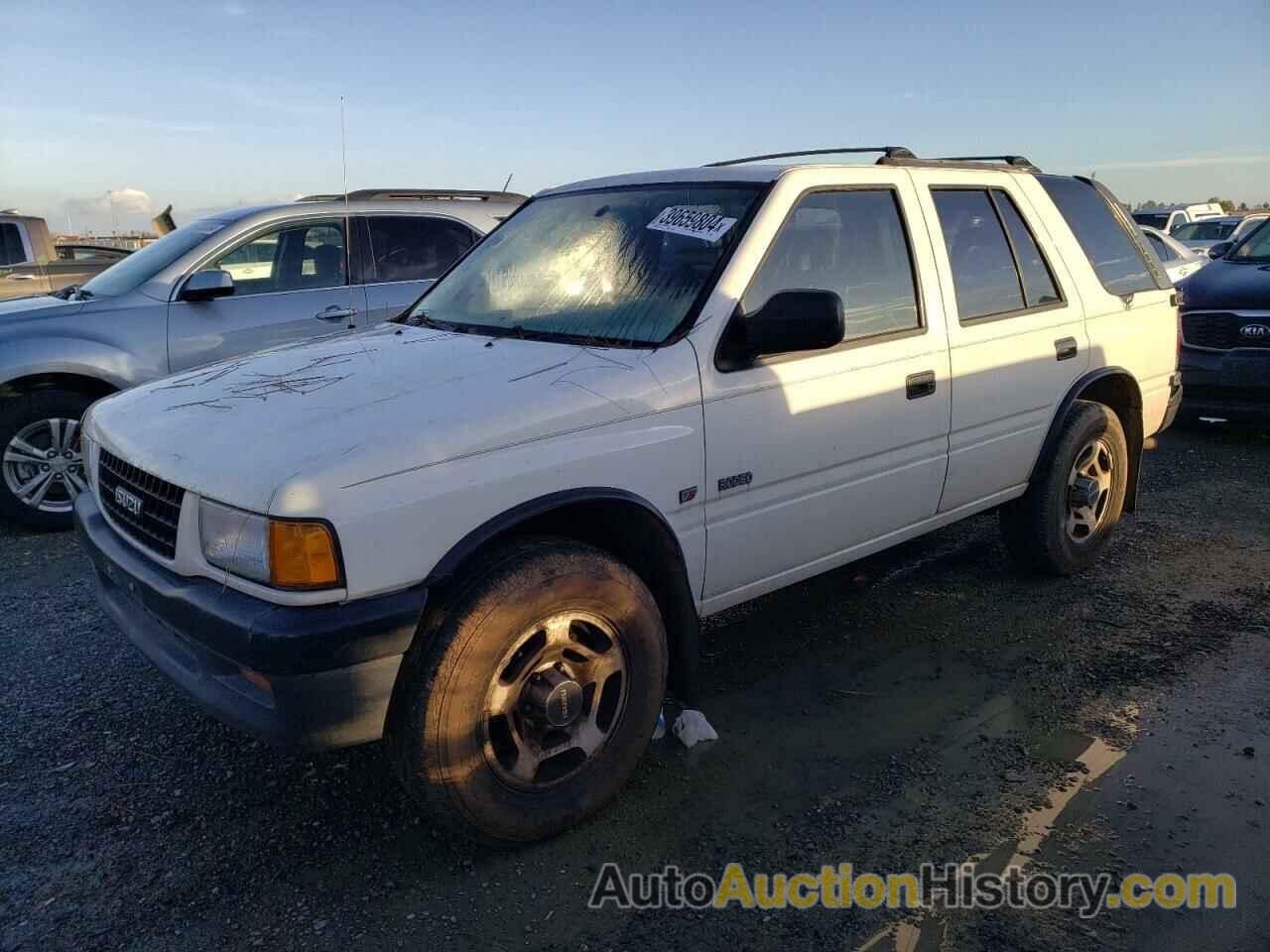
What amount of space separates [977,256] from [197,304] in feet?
14.5

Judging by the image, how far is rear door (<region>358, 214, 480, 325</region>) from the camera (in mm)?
6359

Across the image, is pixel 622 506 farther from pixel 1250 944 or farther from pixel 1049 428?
pixel 1049 428

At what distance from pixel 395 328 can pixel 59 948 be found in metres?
2.21

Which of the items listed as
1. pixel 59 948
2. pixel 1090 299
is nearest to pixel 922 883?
pixel 59 948

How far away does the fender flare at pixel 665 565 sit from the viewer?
2488 mm

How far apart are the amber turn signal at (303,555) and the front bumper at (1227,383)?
7168mm

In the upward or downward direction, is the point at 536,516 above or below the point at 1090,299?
below

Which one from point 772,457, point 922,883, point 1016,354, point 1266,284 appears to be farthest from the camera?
point 1266,284

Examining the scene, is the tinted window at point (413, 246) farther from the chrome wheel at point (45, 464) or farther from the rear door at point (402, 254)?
the chrome wheel at point (45, 464)

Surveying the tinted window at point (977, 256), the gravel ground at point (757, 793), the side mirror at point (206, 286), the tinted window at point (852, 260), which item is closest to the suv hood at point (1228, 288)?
the gravel ground at point (757, 793)

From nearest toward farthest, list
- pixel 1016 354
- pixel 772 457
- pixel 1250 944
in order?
pixel 1250 944 → pixel 772 457 → pixel 1016 354

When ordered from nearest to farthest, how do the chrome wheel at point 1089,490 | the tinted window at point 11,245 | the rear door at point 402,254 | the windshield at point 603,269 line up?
1. the windshield at point 603,269
2. the chrome wheel at point 1089,490
3. the rear door at point 402,254
4. the tinted window at point 11,245

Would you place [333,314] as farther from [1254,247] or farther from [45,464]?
[1254,247]

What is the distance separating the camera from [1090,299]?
4.50 m
